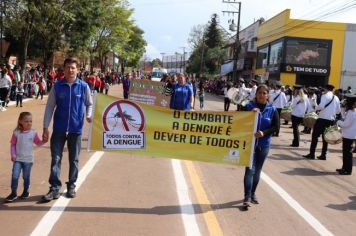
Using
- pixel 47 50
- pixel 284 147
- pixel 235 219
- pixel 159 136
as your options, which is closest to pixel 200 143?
pixel 159 136

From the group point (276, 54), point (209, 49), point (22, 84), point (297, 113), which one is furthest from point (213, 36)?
point (297, 113)

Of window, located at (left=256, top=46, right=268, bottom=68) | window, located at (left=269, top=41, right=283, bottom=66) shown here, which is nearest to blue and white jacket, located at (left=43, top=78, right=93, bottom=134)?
window, located at (left=269, top=41, right=283, bottom=66)

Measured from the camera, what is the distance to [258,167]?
7484mm

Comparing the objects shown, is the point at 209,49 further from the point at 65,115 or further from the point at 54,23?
the point at 65,115

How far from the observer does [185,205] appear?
725 cm

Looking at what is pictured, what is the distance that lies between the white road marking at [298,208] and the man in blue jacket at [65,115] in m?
3.28

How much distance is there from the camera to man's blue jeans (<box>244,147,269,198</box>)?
7.32 m

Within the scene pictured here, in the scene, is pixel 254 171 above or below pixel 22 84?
below

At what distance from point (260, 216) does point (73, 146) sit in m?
2.73

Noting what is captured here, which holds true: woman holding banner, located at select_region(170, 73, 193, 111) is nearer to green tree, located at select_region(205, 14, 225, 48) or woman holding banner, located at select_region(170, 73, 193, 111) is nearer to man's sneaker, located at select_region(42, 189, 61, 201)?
man's sneaker, located at select_region(42, 189, 61, 201)

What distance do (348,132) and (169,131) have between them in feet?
16.7

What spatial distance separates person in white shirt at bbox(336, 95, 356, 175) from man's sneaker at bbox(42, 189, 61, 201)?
645 centimetres

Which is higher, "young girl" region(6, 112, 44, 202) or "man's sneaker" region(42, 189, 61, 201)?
"young girl" region(6, 112, 44, 202)

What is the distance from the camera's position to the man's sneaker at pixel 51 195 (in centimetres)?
700
